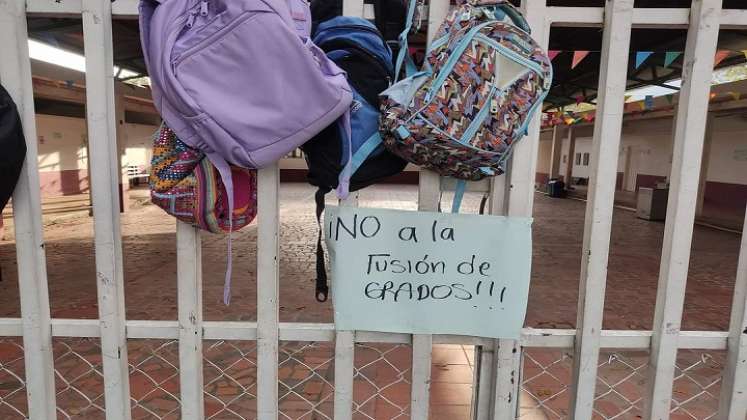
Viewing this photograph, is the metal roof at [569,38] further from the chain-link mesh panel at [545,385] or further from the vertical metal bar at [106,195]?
the chain-link mesh panel at [545,385]

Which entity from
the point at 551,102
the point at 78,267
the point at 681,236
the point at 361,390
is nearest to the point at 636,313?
the point at 361,390

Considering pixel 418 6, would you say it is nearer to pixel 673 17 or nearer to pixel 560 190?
pixel 673 17

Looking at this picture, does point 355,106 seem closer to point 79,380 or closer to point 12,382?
point 79,380

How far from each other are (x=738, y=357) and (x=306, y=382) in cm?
217

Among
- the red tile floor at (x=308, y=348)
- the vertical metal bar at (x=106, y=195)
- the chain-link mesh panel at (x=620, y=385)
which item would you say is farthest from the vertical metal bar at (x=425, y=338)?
the chain-link mesh panel at (x=620, y=385)

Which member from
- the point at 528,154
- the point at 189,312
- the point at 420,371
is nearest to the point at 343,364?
the point at 420,371

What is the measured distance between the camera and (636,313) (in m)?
4.15

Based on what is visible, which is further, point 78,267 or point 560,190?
point 560,190

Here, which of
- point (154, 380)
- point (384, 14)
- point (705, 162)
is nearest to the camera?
point (384, 14)

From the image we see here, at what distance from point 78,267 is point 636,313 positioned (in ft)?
20.5

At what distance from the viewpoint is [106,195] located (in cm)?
123

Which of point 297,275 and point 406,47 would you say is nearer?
point 406,47

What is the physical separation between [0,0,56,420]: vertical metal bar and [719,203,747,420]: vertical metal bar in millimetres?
2039

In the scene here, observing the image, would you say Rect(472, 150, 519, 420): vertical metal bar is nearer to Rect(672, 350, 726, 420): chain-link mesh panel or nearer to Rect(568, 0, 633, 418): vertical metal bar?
Rect(568, 0, 633, 418): vertical metal bar
